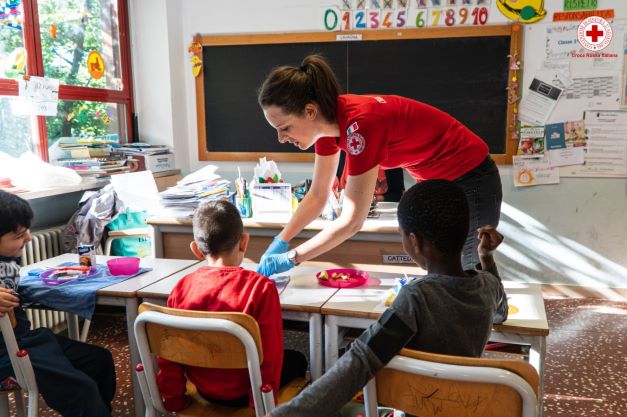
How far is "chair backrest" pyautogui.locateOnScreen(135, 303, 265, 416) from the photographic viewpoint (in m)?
1.26

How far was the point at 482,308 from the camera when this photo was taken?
3.67 feet

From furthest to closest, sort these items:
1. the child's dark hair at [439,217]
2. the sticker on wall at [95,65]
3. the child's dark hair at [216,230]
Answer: the sticker on wall at [95,65], the child's dark hair at [216,230], the child's dark hair at [439,217]

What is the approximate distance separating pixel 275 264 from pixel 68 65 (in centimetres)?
256

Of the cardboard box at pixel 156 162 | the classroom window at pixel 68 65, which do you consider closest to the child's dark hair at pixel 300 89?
the classroom window at pixel 68 65

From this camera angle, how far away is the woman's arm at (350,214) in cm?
166

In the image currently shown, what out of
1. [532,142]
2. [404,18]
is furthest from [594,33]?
[404,18]

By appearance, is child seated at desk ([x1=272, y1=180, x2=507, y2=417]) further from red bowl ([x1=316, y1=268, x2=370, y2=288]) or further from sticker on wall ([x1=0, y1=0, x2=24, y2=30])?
sticker on wall ([x1=0, y1=0, x2=24, y2=30])

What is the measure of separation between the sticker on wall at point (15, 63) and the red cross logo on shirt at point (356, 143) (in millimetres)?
2460

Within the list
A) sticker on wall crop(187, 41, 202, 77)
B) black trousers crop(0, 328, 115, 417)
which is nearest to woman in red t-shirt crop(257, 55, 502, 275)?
black trousers crop(0, 328, 115, 417)

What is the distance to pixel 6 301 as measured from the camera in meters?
1.54

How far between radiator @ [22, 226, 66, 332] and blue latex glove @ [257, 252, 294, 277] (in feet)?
4.95

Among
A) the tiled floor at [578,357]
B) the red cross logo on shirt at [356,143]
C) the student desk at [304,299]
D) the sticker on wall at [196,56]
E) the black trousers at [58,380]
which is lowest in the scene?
the tiled floor at [578,357]

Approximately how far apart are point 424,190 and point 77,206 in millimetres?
2919

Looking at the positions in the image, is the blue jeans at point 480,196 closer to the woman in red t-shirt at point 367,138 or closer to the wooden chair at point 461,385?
the woman in red t-shirt at point 367,138
